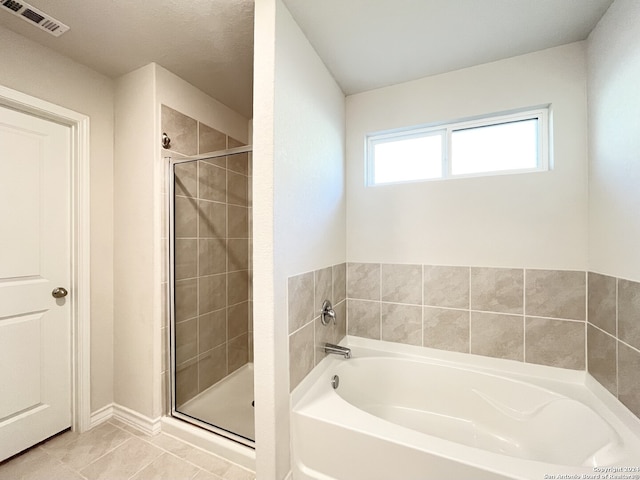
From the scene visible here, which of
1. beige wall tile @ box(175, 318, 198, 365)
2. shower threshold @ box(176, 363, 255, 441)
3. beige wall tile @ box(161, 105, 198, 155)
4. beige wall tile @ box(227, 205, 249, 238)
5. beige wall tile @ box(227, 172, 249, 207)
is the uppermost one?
beige wall tile @ box(161, 105, 198, 155)

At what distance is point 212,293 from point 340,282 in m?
1.07

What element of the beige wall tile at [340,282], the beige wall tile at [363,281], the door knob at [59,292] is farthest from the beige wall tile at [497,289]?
the door knob at [59,292]

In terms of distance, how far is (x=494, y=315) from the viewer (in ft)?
5.44

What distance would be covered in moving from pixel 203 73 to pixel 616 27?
2264 millimetres

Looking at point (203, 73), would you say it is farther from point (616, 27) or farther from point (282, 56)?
point (616, 27)

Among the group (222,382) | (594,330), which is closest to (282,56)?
(594,330)

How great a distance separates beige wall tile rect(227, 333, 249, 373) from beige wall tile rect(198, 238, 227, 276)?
64 centimetres

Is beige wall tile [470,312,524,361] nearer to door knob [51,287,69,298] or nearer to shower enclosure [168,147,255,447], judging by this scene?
shower enclosure [168,147,255,447]

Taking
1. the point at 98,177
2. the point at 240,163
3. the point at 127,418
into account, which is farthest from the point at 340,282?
the point at 98,177

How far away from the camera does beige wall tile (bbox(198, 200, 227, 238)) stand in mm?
2106

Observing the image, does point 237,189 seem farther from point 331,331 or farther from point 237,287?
point 331,331

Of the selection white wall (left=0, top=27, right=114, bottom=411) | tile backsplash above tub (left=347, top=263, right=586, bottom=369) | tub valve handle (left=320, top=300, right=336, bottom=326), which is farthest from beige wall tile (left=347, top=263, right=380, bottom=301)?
white wall (left=0, top=27, right=114, bottom=411)

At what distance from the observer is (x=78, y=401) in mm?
1722

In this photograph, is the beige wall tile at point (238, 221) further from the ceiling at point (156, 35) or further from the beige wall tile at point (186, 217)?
the ceiling at point (156, 35)
